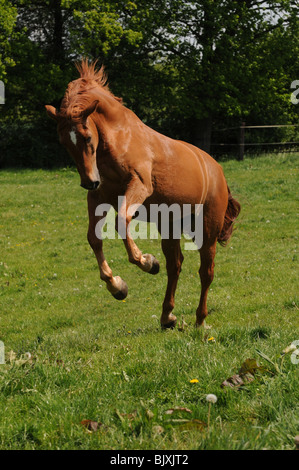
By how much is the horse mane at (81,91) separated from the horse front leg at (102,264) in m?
0.79

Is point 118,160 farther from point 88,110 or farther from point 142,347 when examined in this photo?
point 142,347

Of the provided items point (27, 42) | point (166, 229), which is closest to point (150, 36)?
point (27, 42)

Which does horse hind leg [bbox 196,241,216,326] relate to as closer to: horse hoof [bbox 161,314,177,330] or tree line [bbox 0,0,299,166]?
horse hoof [bbox 161,314,177,330]

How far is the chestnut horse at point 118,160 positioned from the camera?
3.63 metres

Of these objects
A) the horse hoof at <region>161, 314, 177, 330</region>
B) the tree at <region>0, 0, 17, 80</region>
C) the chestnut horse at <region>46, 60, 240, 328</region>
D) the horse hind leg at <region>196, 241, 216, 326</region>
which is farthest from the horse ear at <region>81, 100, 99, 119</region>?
the tree at <region>0, 0, 17, 80</region>

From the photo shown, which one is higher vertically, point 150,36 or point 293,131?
point 150,36

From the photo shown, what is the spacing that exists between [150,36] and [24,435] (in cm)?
2423

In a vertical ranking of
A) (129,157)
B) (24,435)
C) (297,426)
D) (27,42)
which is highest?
(27,42)

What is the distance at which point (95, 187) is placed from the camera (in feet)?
11.9

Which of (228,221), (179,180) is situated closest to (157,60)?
(228,221)

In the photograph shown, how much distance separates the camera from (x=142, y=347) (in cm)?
442

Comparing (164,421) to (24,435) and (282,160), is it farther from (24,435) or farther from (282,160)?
(282,160)

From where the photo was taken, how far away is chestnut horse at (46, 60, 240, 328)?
3.63 m
